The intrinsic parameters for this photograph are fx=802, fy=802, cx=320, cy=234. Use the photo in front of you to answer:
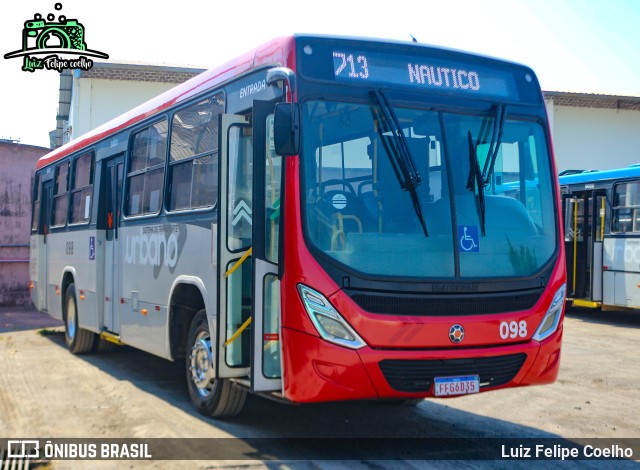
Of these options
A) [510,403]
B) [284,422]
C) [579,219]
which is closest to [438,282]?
[284,422]

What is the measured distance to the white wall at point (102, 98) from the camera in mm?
26750

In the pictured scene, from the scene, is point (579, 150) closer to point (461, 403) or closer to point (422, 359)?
point (461, 403)

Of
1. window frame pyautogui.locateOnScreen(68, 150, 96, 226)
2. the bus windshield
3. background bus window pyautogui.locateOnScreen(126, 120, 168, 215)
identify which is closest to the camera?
the bus windshield

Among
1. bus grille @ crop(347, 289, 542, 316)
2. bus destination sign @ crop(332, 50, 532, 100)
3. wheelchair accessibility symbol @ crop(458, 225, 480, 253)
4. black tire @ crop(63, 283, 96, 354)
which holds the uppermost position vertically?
bus destination sign @ crop(332, 50, 532, 100)

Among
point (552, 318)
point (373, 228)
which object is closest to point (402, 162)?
point (373, 228)

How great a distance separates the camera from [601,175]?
16.9 m

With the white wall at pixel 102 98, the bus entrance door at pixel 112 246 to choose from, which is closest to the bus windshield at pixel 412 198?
the bus entrance door at pixel 112 246

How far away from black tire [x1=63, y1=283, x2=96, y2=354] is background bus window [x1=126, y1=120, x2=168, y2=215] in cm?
299

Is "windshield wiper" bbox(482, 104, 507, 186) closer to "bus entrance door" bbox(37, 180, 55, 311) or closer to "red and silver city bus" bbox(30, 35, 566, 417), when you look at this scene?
"red and silver city bus" bbox(30, 35, 566, 417)

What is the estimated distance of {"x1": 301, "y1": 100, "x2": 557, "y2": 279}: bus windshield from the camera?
609cm

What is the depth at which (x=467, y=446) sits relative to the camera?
21.7 feet

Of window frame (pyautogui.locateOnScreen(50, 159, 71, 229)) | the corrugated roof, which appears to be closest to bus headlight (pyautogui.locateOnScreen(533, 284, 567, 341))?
window frame (pyautogui.locateOnScreen(50, 159, 71, 229))

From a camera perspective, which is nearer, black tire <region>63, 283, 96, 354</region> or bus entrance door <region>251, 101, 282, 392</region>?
bus entrance door <region>251, 101, 282, 392</region>

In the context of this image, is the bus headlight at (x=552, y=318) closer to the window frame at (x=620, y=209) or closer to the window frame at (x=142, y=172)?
the window frame at (x=142, y=172)
